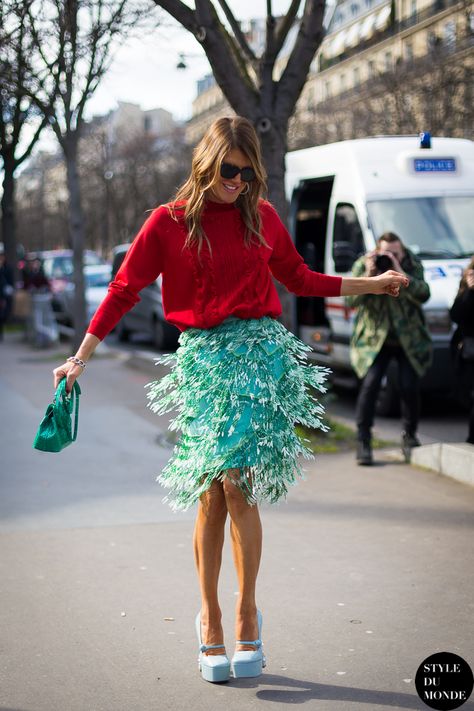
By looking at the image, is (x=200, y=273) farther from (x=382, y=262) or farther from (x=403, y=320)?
(x=403, y=320)

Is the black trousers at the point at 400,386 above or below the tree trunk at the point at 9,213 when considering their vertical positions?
below

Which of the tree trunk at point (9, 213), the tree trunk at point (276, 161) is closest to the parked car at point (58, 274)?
the tree trunk at point (9, 213)

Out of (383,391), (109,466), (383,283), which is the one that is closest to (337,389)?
(383,391)

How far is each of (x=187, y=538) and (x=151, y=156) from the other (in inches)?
1981

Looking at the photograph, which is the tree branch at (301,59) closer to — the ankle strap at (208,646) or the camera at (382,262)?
the camera at (382,262)

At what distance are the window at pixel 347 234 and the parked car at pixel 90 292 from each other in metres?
11.4

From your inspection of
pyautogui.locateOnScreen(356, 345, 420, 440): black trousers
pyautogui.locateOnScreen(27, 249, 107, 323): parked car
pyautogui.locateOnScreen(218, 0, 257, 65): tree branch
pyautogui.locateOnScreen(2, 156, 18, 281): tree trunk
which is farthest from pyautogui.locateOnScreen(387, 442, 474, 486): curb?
pyautogui.locateOnScreen(2, 156, 18, 281): tree trunk

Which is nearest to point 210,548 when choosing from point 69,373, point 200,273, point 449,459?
point 69,373

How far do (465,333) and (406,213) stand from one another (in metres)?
3.00

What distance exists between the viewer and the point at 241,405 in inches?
153

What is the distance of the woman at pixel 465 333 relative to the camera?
772 cm

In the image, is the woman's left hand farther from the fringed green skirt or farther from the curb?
the curb

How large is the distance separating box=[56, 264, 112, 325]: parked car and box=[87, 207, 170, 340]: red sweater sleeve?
59.6ft

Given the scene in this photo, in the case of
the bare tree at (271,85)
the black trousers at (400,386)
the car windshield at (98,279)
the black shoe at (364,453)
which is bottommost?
the black shoe at (364,453)
